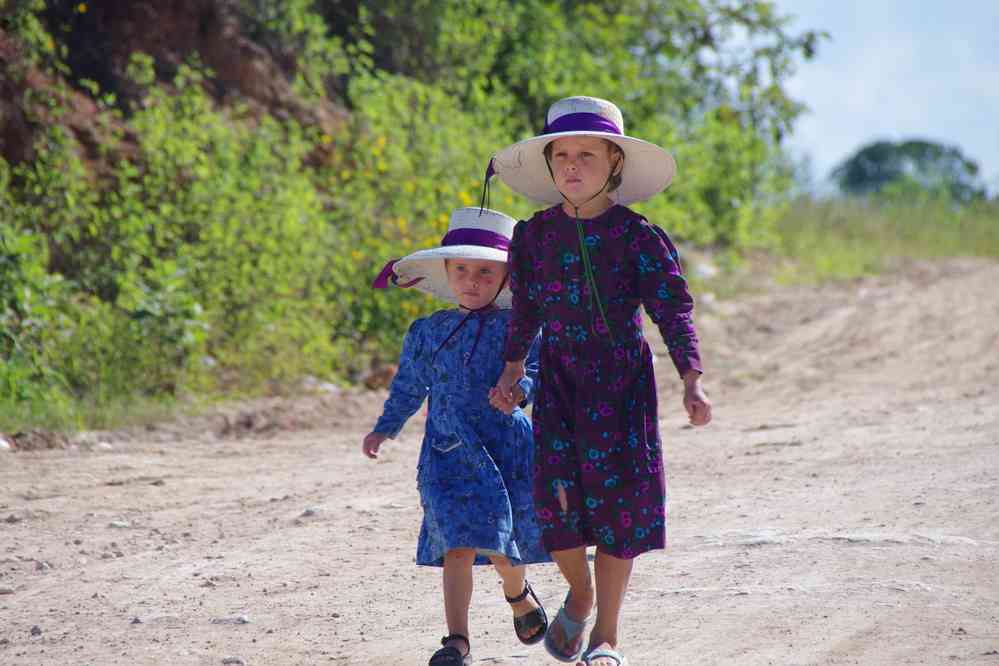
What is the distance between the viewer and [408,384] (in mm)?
3910

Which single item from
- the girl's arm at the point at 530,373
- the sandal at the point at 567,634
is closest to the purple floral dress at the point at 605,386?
the girl's arm at the point at 530,373

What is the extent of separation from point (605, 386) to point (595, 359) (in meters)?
0.08

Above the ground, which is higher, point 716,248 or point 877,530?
point 716,248

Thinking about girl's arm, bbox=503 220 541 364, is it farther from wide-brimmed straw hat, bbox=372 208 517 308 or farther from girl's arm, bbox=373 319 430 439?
girl's arm, bbox=373 319 430 439

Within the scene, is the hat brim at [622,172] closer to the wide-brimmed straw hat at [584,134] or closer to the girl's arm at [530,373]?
the wide-brimmed straw hat at [584,134]

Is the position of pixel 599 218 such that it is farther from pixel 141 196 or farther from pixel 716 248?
pixel 716 248

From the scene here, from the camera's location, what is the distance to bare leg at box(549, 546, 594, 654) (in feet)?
11.7

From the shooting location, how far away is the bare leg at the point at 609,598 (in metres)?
3.50

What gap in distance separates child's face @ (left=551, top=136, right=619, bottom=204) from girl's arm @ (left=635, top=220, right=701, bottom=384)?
0.60 ft

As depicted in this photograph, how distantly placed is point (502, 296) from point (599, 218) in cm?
50

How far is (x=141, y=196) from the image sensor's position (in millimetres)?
9578

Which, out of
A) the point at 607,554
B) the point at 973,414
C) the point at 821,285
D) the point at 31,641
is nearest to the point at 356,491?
the point at 31,641

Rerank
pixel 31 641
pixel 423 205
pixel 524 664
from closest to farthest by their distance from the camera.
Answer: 1. pixel 524 664
2. pixel 31 641
3. pixel 423 205

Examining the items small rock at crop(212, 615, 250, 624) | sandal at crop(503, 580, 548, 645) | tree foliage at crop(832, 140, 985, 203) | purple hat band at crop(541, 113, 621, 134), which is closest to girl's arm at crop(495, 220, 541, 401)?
purple hat band at crop(541, 113, 621, 134)
